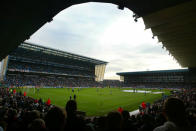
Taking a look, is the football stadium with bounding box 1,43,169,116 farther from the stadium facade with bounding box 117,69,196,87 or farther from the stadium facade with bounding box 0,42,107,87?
the stadium facade with bounding box 117,69,196,87

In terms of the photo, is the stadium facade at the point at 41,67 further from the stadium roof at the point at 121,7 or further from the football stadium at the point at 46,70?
the stadium roof at the point at 121,7

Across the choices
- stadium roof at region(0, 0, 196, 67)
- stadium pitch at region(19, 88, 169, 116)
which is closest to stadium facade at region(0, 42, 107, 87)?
stadium pitch at region(19, 88, 169, 116)

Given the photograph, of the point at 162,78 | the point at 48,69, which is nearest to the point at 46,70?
the point at 48,69

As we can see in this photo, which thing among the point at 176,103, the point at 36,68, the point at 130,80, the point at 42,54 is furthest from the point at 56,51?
the point at 176,103

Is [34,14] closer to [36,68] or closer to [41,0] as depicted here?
[41,0]

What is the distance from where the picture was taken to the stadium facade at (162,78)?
63688 mm

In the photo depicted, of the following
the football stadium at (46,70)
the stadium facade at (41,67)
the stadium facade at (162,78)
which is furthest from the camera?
the stadium facade at (162,78)

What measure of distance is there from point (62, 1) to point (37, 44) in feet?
204

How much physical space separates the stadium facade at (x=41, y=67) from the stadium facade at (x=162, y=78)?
3027 centimetres

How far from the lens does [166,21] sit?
5.50m

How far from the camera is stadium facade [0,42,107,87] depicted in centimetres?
5659

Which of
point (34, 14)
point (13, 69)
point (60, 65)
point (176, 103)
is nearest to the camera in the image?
point (176, 103)

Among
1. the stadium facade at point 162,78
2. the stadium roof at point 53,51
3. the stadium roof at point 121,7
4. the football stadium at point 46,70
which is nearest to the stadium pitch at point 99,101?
the stadium roof at point 121,7

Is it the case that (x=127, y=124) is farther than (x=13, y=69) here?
No
